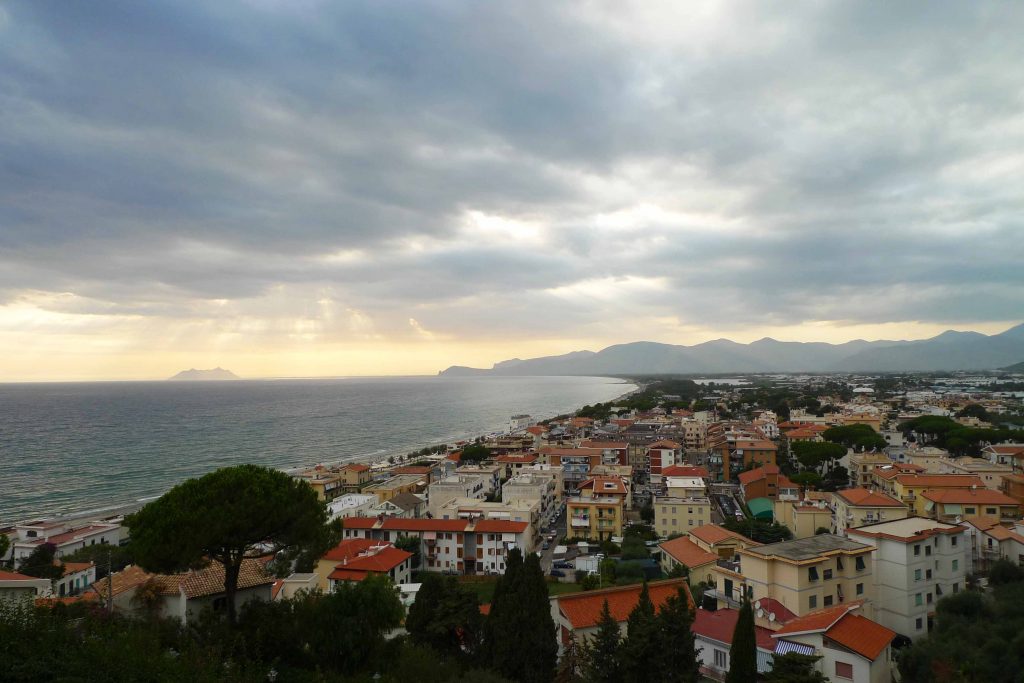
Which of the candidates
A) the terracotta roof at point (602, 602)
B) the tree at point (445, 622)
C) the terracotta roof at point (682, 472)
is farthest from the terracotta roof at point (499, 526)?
the terracotta roof at point (682, 472)

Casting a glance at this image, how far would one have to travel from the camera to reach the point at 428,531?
3053 centimetres

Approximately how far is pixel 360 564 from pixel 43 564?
47.7ft

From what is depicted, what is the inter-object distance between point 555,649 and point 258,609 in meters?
7.01

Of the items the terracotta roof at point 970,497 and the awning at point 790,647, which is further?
the terracotta roof at point 970,497

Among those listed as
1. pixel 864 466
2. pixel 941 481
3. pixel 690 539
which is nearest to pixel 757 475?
pixel 864 466

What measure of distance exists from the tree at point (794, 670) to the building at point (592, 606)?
4.96m

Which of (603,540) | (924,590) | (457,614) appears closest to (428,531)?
(603,540)

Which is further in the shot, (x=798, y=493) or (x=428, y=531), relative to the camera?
(x=798, y=493)

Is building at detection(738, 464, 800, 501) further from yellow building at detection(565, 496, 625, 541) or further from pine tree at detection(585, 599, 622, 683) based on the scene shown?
pine tree at detection(585, 599, 622, 683)

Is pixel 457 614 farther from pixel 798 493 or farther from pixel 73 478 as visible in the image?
pixel 73 478

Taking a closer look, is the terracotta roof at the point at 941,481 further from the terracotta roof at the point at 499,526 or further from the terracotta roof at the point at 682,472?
the terracotta roof at the point at 499,526

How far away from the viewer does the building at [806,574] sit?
57.3 ft

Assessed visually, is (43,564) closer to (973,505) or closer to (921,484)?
(973,505)

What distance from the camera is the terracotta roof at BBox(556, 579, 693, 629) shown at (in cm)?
1767
